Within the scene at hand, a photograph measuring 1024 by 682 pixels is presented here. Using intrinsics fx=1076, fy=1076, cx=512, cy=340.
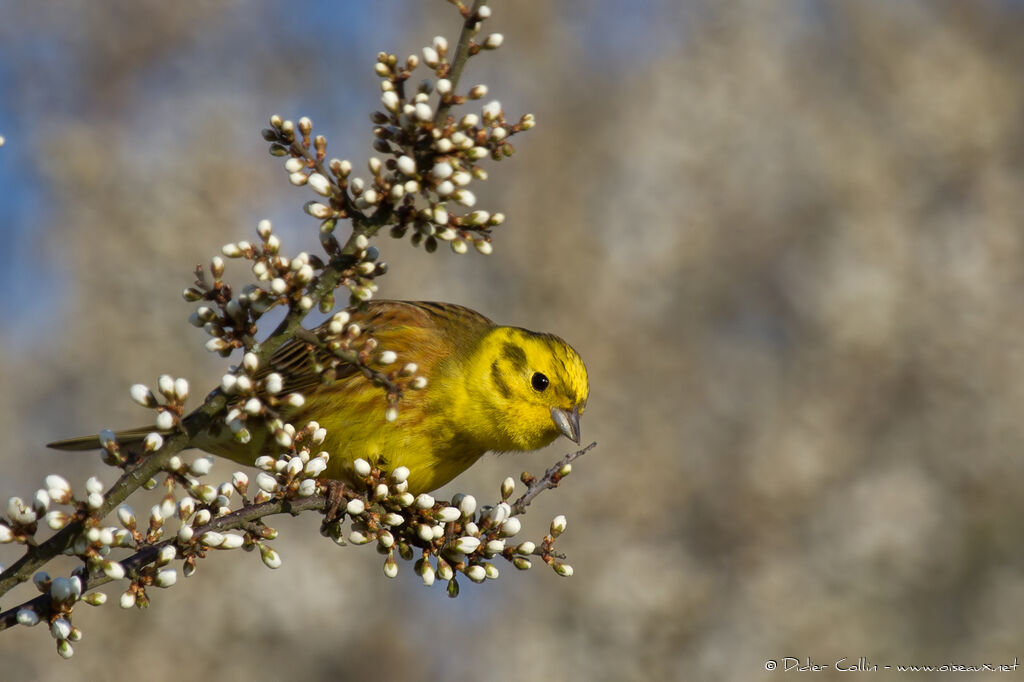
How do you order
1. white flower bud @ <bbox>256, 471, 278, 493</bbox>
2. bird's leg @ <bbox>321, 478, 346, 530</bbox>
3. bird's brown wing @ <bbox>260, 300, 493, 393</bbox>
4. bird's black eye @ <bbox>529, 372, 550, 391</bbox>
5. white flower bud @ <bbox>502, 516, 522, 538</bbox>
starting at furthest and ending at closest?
bird's black eye @ <bbox>529, 372, 550, 391</bbox>, bird's brown wing @ <bbox>260, 300, 493, 393</bbox>, bird's leg @ <bbox>321, 478, 346, 530</bbox>, white flower bud @ <bbox>502, 516, 522, 538</bbox>, white flower bud @ <bbox>256, 471, 278, 493</bbox>

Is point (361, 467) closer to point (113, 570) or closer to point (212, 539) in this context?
point (212, 539)

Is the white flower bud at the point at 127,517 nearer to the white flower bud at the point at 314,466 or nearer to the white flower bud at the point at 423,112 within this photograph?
the white flower bud at the point at 314,466

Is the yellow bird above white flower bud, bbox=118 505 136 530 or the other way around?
above

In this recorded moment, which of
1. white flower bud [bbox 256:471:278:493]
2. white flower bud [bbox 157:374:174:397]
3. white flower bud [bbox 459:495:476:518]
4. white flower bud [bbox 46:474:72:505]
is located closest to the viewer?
white flower bud [bbox 46:474:72:505]

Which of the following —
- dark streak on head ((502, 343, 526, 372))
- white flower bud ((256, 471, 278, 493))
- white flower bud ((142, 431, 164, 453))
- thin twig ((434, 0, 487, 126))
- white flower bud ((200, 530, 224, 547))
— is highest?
dark streak on head ((502, 343, 526, 372))

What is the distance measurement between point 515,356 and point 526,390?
206 millimetres

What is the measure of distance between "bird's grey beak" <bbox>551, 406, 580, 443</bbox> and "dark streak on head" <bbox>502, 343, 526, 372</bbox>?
26cm

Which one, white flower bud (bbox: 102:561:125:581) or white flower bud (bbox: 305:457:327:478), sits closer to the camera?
white flower bud (bbox: 102:561:125:581)

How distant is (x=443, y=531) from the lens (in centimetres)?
349

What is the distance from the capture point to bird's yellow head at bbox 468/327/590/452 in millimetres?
5035

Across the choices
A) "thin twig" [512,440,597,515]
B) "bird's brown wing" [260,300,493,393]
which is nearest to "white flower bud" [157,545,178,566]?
"thin twig" [512,440,597,515]

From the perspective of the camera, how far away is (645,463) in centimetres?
1291

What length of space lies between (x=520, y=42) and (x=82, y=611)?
393 inches

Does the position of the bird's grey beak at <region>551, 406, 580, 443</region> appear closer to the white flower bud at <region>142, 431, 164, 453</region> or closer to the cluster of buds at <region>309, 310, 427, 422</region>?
the cluster of buds at <region>309, 310, 427, 422</region>
